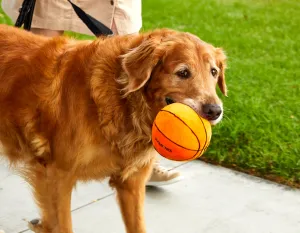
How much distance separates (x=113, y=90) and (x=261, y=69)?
14.6ft

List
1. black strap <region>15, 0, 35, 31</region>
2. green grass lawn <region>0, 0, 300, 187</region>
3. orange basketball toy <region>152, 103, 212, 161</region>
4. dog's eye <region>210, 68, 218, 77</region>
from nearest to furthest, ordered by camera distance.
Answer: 1. orange basketball toy <region>152, 103, 212, 161</region>
2. dog's eye <region>210, 68, 218, 77</region>
3. black strap <region>15, 0, 35, 31</region>
4. green grass lawn <region>0, 0, 300, 187</region>

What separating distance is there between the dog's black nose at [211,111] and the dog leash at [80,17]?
1330mm

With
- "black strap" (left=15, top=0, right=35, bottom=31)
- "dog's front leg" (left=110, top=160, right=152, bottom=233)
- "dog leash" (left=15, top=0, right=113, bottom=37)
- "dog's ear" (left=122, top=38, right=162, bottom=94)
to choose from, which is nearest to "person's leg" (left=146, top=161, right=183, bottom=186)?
"dog's front leg" (left=110, top=160, right=152, bottom=233)

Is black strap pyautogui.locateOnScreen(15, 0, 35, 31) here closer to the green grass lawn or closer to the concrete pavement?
the concrete pavement

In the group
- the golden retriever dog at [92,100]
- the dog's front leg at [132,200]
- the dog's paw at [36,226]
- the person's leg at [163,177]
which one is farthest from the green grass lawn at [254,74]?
the dog's paw at [36,226]

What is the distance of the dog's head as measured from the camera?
3115 mm

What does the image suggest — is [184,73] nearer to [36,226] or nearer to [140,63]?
[140,63]

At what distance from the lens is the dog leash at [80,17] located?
4.11 metres

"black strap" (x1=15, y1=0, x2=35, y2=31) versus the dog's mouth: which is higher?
"black strap" (x1=15, y1=0, x2=35, y2=31)

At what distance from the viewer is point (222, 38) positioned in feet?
28.9

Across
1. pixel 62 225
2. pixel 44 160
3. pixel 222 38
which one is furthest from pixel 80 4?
pixel 222 38

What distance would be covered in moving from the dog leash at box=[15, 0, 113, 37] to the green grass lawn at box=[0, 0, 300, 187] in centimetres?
171

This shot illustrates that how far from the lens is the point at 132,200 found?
3.76 metres

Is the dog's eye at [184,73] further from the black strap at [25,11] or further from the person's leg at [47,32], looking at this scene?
the person's leg at [47,32]
